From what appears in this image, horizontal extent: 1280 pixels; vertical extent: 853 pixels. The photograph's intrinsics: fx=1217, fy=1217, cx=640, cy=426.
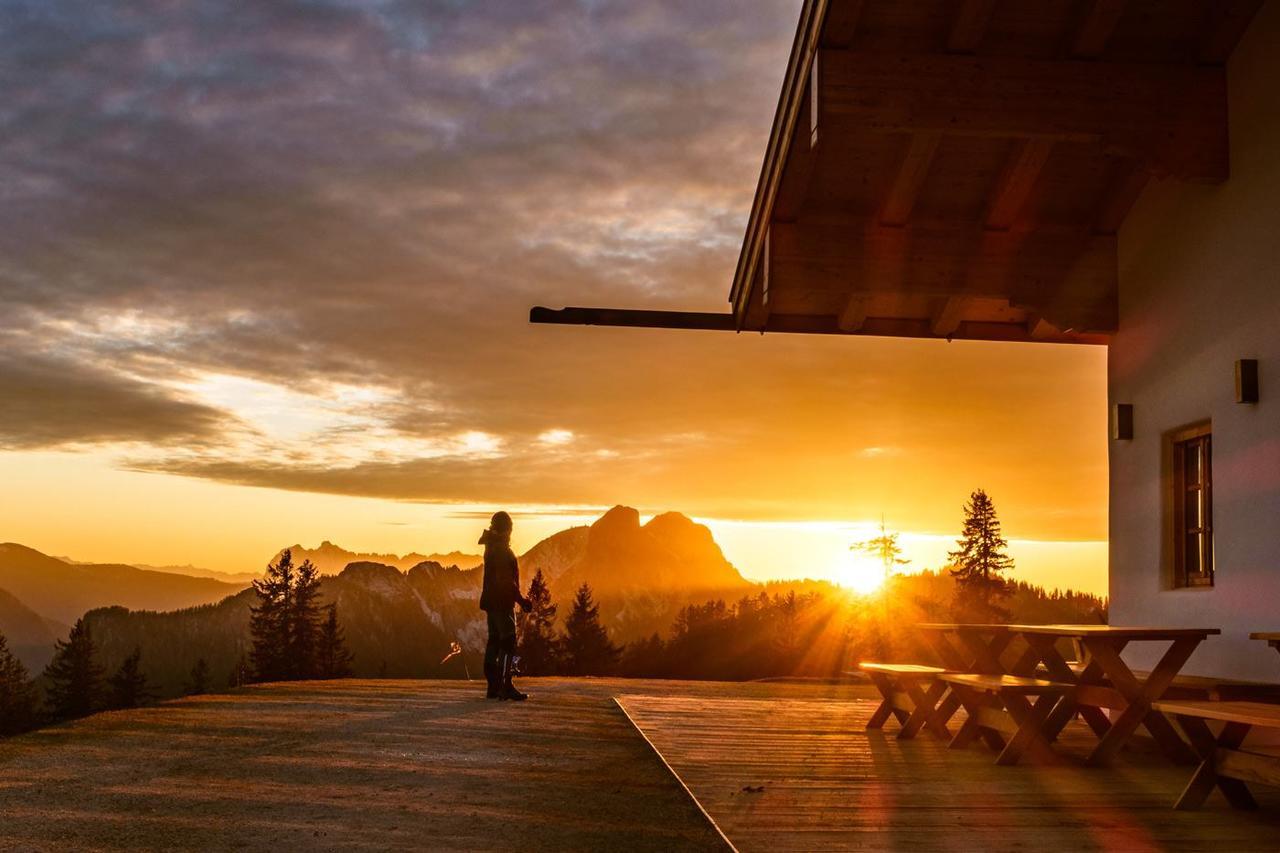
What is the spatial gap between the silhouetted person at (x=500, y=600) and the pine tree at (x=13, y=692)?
7673cm

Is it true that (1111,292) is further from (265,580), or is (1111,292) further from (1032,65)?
(265,580)

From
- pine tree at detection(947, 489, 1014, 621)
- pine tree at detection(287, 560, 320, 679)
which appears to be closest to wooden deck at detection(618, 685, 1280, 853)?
pine tree at detection(947, 489, 1014, 621)

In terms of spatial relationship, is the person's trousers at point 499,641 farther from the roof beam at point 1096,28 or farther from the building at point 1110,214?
the roof beam at point 1096,28

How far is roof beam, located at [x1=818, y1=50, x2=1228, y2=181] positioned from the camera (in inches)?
328

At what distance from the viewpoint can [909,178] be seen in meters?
9.77

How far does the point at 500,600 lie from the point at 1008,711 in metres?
5.16

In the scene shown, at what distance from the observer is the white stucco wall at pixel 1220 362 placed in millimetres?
7797

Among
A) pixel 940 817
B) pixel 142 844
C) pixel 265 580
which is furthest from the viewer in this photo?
pixel 265 580

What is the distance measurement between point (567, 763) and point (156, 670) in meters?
199

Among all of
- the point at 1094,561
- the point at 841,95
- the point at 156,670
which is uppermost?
the point at 841,95

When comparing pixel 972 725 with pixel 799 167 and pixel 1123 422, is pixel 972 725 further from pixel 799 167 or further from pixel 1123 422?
pixel 799 167

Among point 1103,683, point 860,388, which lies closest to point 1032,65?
point 1103,683

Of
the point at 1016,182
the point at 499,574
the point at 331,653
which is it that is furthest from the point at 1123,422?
the point at 331,653

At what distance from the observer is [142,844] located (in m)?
4.68
